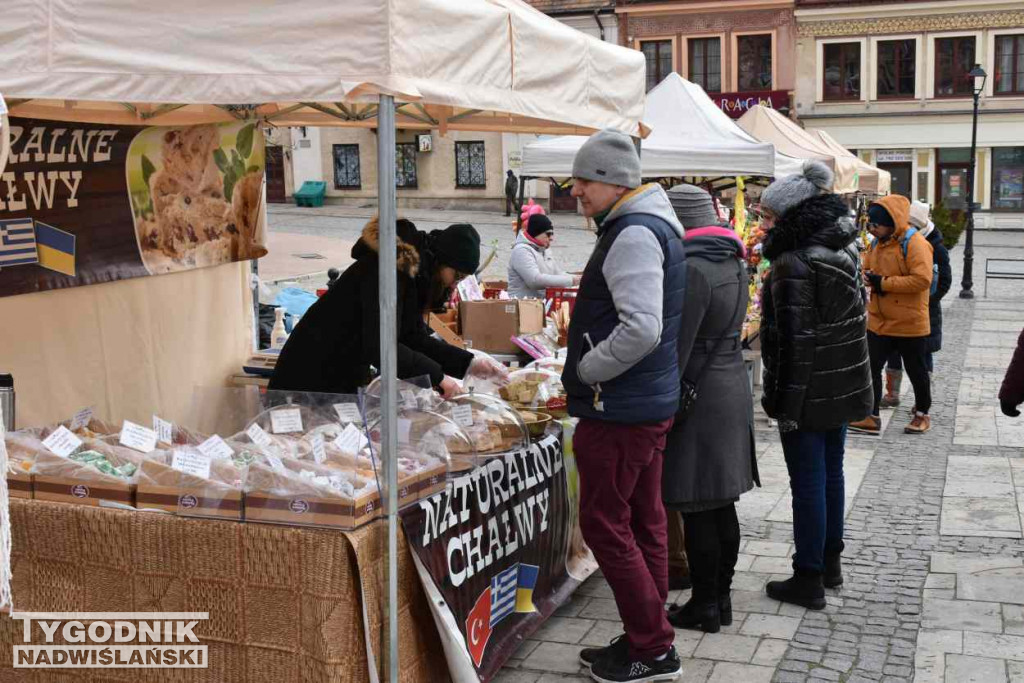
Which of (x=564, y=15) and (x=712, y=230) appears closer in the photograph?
(x=712, y=230)

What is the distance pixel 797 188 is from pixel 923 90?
35.0m

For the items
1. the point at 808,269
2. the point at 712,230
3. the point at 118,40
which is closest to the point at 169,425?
the point at 118,40

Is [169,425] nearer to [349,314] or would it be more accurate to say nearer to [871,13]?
[349,314]

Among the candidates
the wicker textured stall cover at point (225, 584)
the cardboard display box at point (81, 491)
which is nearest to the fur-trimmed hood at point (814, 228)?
the wicker textured stall cover at point (225, 584)

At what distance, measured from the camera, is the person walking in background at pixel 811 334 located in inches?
183

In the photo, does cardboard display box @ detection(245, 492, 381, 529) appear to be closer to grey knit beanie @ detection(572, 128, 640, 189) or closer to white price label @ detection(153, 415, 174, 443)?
white price label @ detection(153, 415, 174, 443)

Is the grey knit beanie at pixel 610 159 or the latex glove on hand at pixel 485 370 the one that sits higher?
the grey knit beanie at pixel 610 159

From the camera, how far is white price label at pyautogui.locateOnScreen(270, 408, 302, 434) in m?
4.13

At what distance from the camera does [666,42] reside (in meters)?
39.1

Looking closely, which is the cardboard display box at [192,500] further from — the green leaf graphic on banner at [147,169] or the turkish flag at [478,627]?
the green leaf graphic on banner at [147,169]

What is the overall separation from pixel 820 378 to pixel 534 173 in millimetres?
6002

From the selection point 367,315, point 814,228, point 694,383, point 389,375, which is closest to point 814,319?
point 814,228

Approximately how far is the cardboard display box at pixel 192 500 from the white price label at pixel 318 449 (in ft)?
1.28

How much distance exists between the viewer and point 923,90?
36719mm
